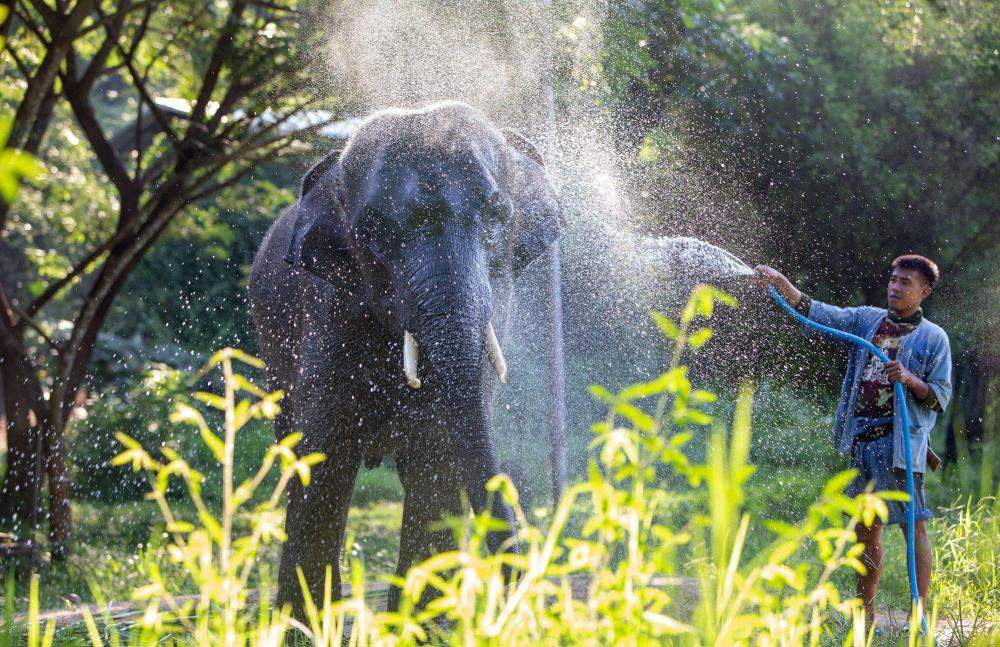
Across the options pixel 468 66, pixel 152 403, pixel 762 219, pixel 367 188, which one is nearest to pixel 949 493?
pixel 762 219

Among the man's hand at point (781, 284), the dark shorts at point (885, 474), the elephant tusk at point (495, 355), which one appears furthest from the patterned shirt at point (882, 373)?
the elephant tusk at point (495, 355)

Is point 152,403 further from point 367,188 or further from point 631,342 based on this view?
point 367,188

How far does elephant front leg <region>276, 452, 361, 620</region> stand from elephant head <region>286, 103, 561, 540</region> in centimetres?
50

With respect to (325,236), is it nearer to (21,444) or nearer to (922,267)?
(922,267)

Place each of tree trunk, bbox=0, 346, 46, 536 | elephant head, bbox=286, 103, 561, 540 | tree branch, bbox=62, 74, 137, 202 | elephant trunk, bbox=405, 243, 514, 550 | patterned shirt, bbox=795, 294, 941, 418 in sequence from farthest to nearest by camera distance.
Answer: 1. tree branch, bbox=62, 74, 137, 202
2. tree trunk, bbox=0, 346, 46, 536
3. patterned shirt, bbox=795, 294, 941, 418
4. elephant head, bbox=286, 103, 561, 540
5. elephant trunk, bbox=405, 243, 514, 550

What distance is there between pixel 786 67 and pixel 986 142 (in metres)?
2.08

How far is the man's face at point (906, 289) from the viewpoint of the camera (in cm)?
505

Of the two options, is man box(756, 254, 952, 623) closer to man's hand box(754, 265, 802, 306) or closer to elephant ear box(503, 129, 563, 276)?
man's hand box(754, 265, 802, 306)

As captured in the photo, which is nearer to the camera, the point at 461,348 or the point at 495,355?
the point at 461,348

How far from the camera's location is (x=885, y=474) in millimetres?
5062

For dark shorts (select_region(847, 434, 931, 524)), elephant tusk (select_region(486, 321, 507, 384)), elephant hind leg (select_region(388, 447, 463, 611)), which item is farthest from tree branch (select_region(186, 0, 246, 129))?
dark shorts (select_region(847, 434, 931, 524))

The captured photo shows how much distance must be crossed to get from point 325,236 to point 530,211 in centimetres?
100

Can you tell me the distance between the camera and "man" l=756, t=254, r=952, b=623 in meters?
4.96

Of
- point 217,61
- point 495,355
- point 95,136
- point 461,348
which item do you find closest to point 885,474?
point 495,355
